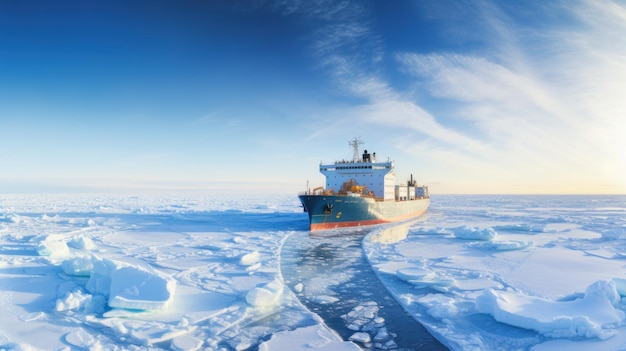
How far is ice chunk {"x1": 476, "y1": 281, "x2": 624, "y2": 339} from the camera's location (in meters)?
5.28

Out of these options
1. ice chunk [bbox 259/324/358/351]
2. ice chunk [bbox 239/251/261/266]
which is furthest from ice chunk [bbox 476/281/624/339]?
ice chunk [bbox 239/251/261/266]

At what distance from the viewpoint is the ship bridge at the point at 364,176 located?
2694 cm

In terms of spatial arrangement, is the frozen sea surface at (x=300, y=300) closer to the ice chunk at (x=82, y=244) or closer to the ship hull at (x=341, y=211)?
the ice chunk at (x=82, y=244)

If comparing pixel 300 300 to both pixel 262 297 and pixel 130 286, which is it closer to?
pixel 262 297

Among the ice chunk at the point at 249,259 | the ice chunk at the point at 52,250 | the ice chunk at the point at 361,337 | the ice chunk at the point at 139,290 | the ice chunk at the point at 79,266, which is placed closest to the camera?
the ice chunk at the point at 361,337

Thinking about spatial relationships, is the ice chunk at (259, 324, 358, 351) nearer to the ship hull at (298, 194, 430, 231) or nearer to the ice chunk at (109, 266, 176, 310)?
the ice chunk at (109, 266, 176, 310)

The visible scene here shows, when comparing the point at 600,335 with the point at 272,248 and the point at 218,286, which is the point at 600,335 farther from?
the point at 272,248

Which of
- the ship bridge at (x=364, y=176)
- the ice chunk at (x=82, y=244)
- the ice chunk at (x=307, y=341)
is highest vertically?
the ship bridge at (x=364, y=176)

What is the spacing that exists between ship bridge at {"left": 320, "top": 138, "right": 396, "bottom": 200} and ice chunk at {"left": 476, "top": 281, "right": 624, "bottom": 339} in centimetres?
1995

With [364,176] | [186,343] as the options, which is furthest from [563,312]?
[364,176]

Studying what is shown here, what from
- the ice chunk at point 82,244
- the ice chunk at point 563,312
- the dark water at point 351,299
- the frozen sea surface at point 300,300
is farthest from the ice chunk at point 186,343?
the ice chunk at point 82,244

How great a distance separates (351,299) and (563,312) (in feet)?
12.9

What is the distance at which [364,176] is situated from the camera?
27.7m

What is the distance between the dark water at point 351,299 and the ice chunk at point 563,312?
147 centimetres
